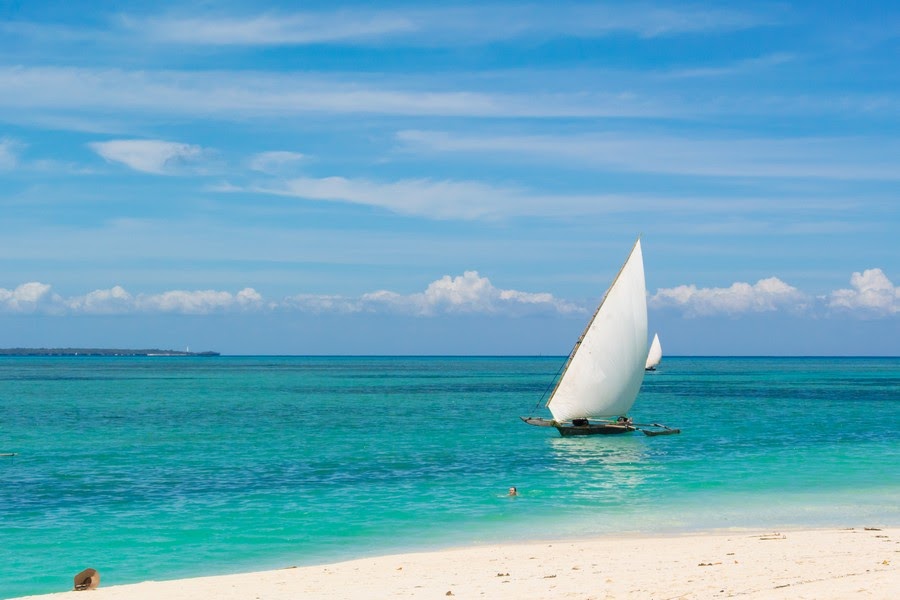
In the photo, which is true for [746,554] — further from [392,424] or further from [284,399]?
[284,399]

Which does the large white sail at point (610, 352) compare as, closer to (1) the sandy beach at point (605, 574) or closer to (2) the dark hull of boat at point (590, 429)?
(2) the dark hull of boat at point (590, 429)

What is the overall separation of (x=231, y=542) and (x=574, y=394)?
29.8 metres

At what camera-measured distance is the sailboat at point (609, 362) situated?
5106cm

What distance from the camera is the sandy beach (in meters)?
16.5

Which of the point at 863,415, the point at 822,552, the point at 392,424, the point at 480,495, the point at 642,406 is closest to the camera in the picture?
the point at 822,552

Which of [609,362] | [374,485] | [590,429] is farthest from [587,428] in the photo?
[374,485]

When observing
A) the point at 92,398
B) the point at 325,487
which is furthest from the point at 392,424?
the point at 92,398

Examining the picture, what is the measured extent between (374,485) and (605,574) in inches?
740

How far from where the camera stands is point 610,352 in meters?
51.7

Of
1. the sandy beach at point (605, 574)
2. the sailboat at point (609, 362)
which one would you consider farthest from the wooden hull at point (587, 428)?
the sandy beach at point (605, 574)

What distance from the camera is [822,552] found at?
20219mm

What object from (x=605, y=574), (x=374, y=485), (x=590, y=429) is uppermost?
(x=605, y=574)

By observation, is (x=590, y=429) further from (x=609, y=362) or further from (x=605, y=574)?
(x=605, y=574)

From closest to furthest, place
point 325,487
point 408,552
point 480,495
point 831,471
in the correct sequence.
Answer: point 408,552, point 480,495, point 325,487, point 831,471
